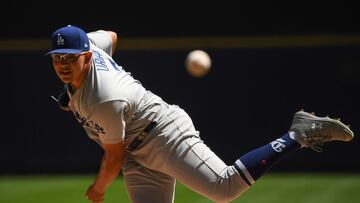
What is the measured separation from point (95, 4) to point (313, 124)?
533 centimetres

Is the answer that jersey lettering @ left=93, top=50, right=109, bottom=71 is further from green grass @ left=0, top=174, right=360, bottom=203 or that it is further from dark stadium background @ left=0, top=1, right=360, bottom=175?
dark stadium background @ left=0, top=1, right=360, bottom=175

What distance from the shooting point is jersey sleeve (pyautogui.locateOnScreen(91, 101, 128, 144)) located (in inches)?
168

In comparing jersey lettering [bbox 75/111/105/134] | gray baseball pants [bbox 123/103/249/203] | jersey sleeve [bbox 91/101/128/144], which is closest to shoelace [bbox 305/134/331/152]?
gray baseball pants [bbox 123/103/249/203]

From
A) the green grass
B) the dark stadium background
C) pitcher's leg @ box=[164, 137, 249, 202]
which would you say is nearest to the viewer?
pitcher's leg @ box=[164, 137, 249, 202]

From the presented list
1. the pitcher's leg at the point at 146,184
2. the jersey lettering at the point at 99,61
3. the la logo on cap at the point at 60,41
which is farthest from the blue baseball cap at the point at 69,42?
the pitcher's leg at the point at 146,184

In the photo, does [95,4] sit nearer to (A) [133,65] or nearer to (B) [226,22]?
(A) [133,65]

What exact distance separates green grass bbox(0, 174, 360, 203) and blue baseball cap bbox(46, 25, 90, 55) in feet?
10.4

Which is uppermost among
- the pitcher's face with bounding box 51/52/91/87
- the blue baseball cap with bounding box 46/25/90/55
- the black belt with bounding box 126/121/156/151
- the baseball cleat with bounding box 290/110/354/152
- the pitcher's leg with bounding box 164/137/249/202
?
the blue baseball cap with bounding box 46/25/90/55

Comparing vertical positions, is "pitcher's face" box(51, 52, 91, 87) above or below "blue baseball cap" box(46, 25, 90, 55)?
below

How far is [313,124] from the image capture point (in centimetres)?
476

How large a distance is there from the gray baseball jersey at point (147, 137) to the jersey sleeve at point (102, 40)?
21cm

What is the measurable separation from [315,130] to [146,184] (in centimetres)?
114

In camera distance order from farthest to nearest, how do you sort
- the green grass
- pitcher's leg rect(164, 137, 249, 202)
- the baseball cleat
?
the green grass < the baseball cleat < pitcher's leg rect(164, 137, 249, 202)

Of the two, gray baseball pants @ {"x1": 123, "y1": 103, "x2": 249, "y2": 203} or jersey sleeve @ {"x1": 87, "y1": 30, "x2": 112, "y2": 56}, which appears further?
jersey sleeve @ {"x1": 87, "y1": 30, "x2": 112, "y2": 56}
